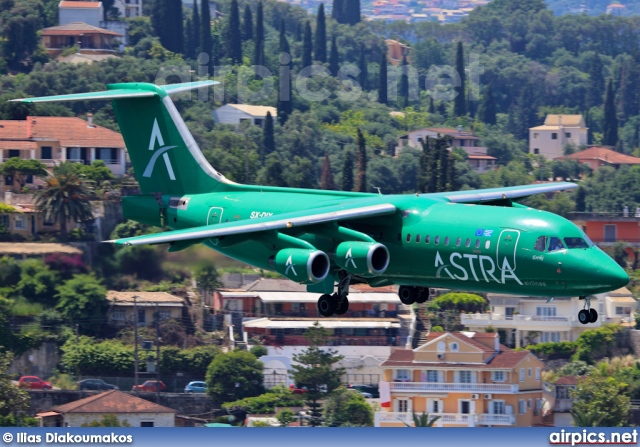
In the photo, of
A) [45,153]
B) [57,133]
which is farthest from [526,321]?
[57,133]

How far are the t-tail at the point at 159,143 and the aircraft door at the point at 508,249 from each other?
1082cm

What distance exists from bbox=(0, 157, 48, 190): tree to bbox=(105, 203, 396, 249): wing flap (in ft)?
237

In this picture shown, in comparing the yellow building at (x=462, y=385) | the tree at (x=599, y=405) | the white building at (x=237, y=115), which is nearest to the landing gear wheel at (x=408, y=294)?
the yellow building at (x=462, y=385)

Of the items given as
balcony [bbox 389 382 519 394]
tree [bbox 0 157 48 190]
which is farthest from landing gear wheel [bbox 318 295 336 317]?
tree [bbox 0 157 48 190]

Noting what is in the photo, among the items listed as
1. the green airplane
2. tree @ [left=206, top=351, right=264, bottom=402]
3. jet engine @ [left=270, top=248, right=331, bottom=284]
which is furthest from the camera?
tree @ [left=206, top=351, right=264, bottom=402]

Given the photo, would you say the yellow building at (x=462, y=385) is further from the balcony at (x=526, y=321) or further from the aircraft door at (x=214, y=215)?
the aircraft door at (x=214, y=215)

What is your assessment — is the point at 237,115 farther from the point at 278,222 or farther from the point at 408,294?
the point at 278,222

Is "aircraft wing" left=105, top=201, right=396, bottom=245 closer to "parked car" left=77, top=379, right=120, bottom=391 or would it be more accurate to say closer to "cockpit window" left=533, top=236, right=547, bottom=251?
"cockpit window" left=533, top=236, right=547, bottom=251

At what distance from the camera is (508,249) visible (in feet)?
133

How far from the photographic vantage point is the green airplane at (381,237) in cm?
4044

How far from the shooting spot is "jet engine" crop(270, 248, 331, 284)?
1636 inches

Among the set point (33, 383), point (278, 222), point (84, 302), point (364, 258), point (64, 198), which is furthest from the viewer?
point (64, 198)

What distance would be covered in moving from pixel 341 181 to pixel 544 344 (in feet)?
164

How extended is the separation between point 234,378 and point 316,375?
16.0 ft
